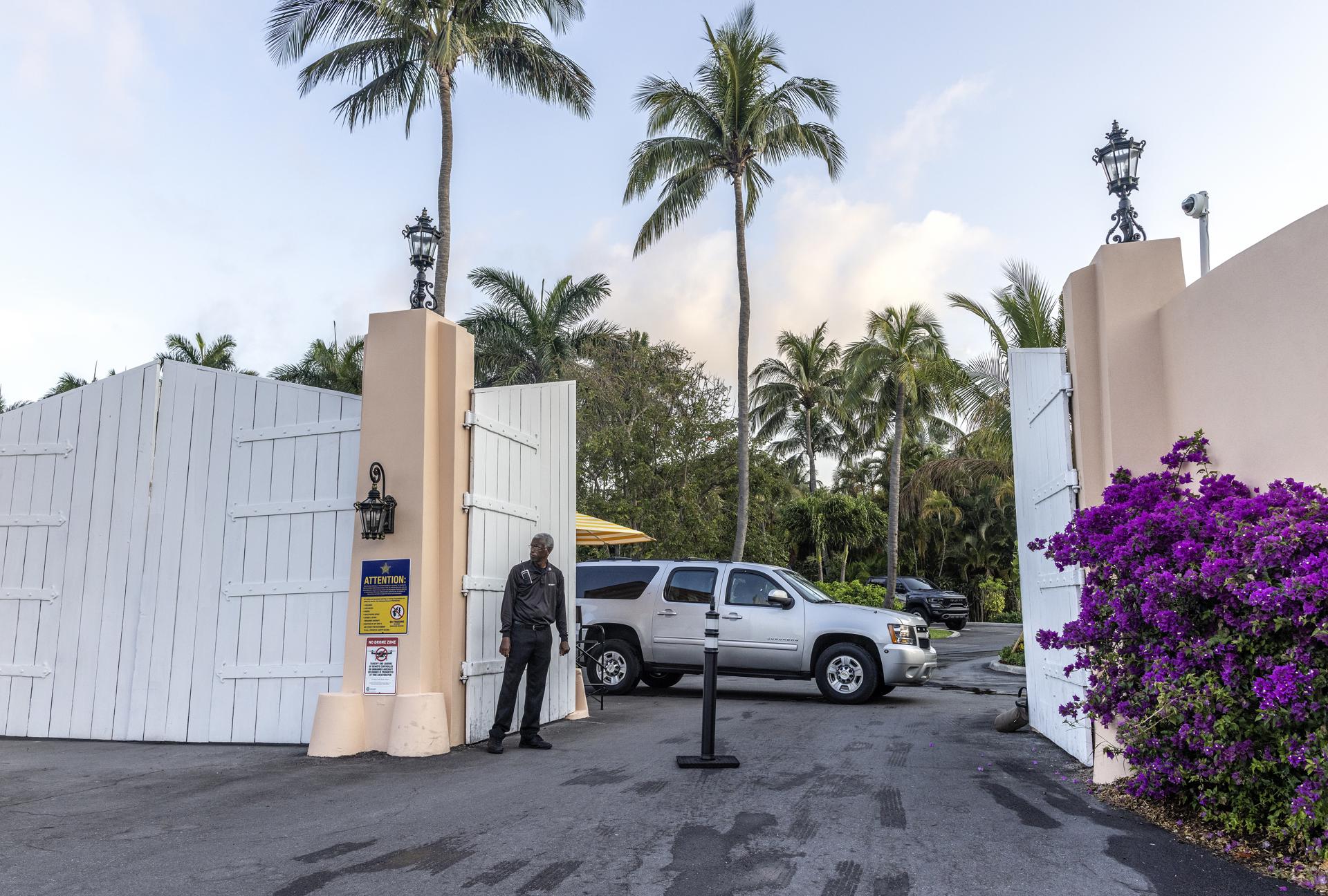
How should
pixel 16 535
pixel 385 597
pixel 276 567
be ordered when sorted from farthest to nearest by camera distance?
pixel 16 535 < pixel 276 567 < pixel 385 597

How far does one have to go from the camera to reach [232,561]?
27.3 ft

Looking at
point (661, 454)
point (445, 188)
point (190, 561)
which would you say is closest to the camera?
point (190, 561)

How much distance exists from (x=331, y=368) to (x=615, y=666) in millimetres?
27693

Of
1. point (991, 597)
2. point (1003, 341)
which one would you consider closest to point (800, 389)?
point (991, 597)

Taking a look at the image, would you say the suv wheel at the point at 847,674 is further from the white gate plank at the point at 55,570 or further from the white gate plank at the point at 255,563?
the white gate plank at the point at 55,570

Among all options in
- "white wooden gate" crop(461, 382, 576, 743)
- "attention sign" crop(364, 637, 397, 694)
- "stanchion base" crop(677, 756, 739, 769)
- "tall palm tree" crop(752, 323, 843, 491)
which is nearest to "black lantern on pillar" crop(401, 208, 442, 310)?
"white wooden gate" crop(461, 382, 576, 743)

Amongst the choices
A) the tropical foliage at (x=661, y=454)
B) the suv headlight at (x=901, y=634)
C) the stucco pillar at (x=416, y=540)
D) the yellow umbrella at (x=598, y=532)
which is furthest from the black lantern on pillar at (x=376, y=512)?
the tropical foliage at (x=661, y=454)

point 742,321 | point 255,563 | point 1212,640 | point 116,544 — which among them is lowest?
point 1212,640

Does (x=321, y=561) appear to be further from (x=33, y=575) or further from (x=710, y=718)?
(x=710, y=718)

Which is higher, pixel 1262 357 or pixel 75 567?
pixel 1262 357

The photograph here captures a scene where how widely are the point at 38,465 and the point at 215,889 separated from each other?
676cm

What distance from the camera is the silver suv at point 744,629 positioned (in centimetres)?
1152

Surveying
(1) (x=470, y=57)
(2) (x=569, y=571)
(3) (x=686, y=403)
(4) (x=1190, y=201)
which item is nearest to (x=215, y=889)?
(2) (x=569, y=571)

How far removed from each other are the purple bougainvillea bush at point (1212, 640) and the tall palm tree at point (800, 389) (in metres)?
34.0
